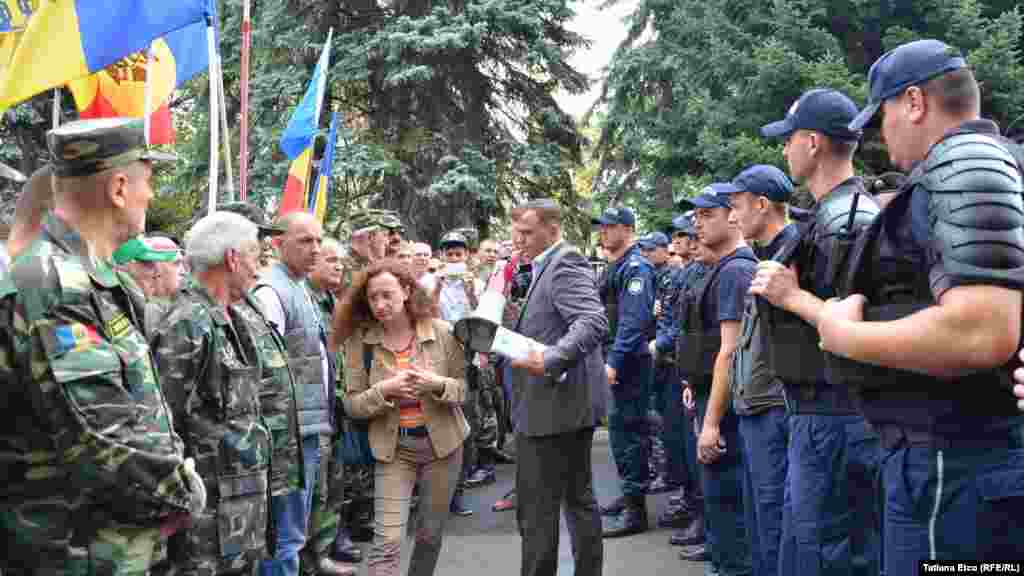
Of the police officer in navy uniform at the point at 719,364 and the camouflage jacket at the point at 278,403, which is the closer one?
the camouflage jacket at the point at 278,403

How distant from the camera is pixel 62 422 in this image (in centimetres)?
263

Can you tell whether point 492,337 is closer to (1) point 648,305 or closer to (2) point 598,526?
(2) point 598,526

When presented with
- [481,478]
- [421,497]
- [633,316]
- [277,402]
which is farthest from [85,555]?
[481,478]

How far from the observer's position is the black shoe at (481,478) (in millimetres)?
9930

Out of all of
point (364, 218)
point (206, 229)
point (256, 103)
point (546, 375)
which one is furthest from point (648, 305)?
point (256, 103)

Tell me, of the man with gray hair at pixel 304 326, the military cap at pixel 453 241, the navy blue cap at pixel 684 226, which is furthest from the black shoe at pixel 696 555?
the military cap at pixel 453 241

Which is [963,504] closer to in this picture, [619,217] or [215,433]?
[215,433]

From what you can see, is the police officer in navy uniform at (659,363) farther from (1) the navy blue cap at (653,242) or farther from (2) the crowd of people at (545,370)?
(2) the crowd of people at (545,370)

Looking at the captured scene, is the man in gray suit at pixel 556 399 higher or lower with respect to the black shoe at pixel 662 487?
higher

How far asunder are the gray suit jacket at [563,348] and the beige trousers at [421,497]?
544 millimetres

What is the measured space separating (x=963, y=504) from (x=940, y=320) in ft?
1.65

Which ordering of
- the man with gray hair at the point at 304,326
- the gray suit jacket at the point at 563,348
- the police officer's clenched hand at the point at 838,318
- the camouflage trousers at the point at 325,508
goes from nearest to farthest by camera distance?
1. the police officer's clenched hand at the point at 838,318
2. the gray suit jacket at the point at 563,348
3. the man with gray hair at the point at 304,326
4. the camouflage trousers at the point at 325,508

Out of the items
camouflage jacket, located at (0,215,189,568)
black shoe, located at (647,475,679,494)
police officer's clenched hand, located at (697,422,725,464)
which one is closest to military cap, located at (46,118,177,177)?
camouflage jacket, located at (0,215,189,568)

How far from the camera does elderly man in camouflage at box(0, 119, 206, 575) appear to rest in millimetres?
2631
